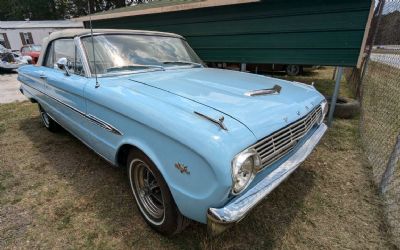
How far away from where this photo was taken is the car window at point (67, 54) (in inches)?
114

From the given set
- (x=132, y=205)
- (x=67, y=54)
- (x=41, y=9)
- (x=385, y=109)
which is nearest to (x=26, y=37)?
(x=41, y=9)

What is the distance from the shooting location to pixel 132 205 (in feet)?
8.78

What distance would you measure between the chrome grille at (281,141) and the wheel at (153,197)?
29.3 inches

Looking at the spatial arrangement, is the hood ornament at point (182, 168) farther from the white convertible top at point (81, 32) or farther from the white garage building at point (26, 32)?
the white garage building at point (26, 32)

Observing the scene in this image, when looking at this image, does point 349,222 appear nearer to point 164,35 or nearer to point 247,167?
point 247,167

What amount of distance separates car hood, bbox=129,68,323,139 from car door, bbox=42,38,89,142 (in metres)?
0.65

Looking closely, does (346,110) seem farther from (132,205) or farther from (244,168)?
(132,205)

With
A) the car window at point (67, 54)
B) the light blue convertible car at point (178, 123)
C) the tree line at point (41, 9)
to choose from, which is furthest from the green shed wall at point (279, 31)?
the tree line at point (41, 9)

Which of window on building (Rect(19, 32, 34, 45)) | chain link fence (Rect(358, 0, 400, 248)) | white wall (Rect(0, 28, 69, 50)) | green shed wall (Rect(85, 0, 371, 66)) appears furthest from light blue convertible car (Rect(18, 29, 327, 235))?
window on building (Rect(19, 32, 34, 45))

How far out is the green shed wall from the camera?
4.40 meters

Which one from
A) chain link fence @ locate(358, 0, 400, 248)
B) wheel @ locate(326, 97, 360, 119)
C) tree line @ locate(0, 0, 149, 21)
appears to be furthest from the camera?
tree line @ locate(0, 0, 149, 21)

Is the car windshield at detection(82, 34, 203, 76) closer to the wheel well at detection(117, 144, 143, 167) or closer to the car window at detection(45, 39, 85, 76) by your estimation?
the car window at detection(45, 39, 85, 76)

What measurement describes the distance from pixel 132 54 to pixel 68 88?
31.8 inches

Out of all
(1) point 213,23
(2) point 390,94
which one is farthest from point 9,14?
(2) point 390,94
